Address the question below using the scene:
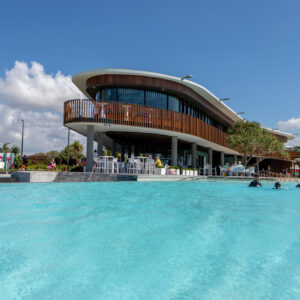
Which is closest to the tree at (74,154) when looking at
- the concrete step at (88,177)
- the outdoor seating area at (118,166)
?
the outdoor seating area at (118,166)

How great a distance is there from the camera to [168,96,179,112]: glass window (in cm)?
1972

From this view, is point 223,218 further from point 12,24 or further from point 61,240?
point 12,24

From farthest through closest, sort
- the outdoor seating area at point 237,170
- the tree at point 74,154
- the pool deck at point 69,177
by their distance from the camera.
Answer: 1. the tree at point 74,154
2. the outdoor seating area at point 237,170
3. the pool deck at point 69,177

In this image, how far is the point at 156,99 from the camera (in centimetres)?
1909

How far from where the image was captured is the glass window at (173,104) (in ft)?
64.7

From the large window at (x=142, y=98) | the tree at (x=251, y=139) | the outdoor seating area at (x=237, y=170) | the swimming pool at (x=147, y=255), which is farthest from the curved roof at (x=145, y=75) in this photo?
the swimming pool at (x=147, y=255)

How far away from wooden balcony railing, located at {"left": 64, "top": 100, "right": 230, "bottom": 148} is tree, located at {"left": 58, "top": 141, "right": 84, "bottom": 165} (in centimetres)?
2124

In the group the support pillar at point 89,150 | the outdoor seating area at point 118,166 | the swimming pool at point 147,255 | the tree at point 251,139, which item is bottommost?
the swimming pool at point 147,255

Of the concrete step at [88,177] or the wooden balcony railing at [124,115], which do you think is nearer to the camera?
the concrete step at [88,177]

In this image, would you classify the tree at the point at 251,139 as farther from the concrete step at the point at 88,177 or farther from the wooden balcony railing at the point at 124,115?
the concrete step at the point at 88,177

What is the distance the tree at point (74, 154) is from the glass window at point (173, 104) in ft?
73.1

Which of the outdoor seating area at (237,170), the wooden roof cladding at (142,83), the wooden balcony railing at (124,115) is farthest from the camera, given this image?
the outdoor seating area at (237,170)

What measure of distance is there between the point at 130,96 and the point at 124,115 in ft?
7.72

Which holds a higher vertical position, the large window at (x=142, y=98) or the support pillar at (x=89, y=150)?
the large window at (x=142, y=98)
